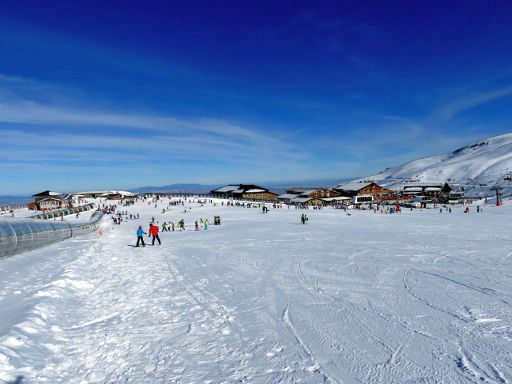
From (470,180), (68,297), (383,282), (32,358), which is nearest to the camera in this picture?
(32,358)

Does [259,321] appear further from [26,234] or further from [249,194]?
[249,194]

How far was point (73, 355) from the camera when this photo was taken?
4805 mm

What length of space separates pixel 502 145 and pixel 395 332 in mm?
229632

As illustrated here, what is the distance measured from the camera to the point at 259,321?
6105 millimetres

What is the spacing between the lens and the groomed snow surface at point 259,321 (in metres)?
4.37

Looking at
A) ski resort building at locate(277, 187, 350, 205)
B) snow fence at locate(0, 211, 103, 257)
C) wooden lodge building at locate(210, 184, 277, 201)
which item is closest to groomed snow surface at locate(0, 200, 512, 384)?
snow fence at locate(0, 211, 103, 257)

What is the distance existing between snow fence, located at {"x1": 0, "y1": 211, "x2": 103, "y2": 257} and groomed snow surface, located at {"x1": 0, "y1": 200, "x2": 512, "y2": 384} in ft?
8.77

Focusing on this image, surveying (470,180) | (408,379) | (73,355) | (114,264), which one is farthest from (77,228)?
(470,180)

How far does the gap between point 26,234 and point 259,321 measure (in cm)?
1395

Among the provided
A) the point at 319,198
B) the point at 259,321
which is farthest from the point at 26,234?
the point at 319,198

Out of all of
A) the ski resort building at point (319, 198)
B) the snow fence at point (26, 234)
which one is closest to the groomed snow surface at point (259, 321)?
the snow fence at point (26, 234)

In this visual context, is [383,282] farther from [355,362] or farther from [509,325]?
[355,362]

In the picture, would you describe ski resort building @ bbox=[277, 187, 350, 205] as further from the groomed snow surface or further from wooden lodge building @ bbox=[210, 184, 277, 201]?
the groomed snow surface

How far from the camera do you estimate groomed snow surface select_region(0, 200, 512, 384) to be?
437 cm
